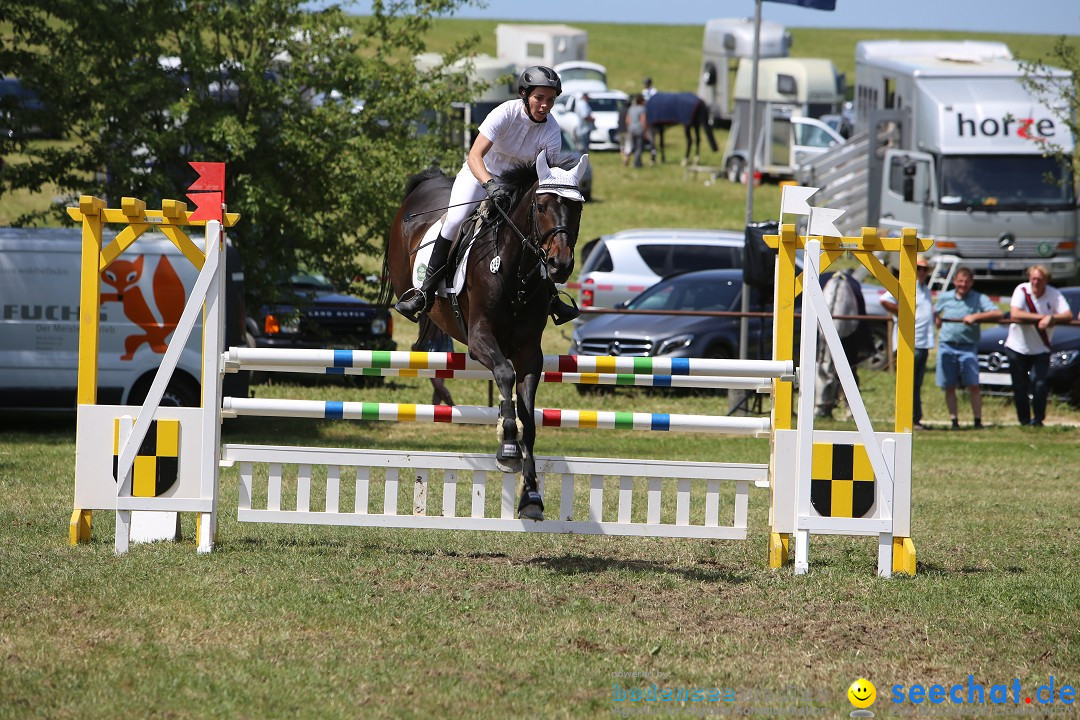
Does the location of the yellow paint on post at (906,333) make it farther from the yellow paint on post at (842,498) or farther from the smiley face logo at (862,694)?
the smiley face logo at (862,694)

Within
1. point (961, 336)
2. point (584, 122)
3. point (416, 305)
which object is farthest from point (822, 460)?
point (584, 122)

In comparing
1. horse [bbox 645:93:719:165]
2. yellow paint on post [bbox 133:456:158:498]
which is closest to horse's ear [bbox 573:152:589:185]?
yellow paint on post [bbox 133:456:158:498]

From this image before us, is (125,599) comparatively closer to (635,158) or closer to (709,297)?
(709,297)

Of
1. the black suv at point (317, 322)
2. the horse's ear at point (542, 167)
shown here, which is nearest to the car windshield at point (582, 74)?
the black suv at point (317, 322)

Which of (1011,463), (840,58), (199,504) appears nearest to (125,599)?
(199,504)

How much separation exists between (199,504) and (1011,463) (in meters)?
9.07

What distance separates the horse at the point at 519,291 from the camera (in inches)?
260

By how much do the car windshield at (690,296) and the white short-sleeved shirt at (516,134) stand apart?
10.2 m

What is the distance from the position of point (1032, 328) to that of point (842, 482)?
365 inches

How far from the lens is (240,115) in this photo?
15039 mm

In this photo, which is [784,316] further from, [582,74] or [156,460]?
[582,74]

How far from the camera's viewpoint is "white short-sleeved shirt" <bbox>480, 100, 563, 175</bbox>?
731 centimetres

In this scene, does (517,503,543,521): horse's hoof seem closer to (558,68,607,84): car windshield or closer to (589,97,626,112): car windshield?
(589,97,626,112): car windshield

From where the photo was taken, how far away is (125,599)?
603cm
